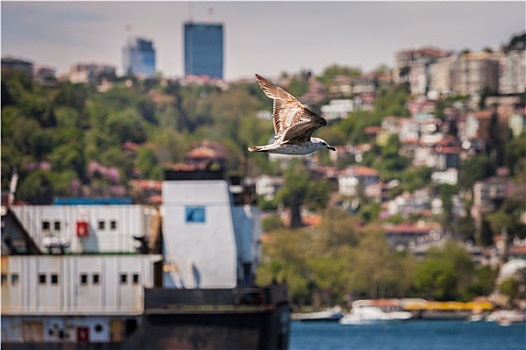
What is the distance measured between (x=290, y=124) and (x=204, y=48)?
575ft

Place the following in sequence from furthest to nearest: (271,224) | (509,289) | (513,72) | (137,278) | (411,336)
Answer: (513,72) < (271,224) < (509,289) < (411,336) < (137,278)

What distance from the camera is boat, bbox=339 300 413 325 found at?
97250 millimetres

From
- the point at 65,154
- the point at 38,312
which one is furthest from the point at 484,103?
the point at 38,312

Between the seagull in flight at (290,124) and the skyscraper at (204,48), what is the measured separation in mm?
168715

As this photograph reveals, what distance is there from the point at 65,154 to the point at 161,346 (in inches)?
3499

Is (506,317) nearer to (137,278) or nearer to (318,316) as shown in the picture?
(318,316)

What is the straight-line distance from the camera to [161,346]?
36.0 metres

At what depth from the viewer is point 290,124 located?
678 inches

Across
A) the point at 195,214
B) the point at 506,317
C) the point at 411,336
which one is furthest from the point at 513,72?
the point at 195,214

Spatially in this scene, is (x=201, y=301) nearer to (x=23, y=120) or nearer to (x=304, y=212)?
(x=23, y=120)

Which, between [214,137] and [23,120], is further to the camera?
[214,137]

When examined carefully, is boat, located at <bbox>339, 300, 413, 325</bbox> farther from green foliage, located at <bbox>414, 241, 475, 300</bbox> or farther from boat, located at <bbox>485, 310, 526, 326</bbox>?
boat, located at <bbox>485, 310, 526, 326</bbox>

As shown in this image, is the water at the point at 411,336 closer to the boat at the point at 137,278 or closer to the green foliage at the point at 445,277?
the green foliage at the point at 445,277

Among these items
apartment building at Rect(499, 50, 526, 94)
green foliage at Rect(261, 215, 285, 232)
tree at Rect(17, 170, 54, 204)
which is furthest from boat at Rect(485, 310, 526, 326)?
apartment building at Rect(499, 50, 526, 94)
